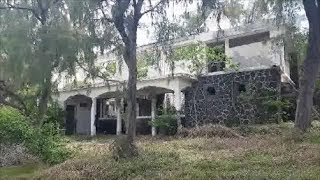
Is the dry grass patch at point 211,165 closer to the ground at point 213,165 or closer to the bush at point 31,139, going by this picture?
the ground at point 213,165

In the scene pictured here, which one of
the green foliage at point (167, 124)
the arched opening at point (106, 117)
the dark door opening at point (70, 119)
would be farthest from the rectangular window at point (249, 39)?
the dark door opening at point (70, 119)

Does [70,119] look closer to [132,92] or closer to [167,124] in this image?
[167,124]

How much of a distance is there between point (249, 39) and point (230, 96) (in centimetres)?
304

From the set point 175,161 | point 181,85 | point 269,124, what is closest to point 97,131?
point 181,85

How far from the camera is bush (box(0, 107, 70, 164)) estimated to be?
1155 cm

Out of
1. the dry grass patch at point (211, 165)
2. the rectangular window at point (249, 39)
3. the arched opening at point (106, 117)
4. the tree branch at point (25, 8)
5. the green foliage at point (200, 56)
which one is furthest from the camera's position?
the arched opening at point (106, 117)

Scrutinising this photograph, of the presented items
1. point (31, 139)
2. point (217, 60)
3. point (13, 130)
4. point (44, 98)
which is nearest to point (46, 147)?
point (31, 139)

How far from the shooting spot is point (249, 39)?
19.8 metres

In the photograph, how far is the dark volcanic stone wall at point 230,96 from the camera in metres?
17.9

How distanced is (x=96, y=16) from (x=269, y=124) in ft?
30.5

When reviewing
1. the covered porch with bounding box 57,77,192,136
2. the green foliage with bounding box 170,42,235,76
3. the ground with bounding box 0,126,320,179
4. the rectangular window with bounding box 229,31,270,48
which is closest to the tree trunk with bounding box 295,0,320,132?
the ground with bounding box 0,126,320,179

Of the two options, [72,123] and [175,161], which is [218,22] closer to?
[175,161]

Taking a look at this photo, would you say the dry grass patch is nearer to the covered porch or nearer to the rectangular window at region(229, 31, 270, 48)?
the covered porch

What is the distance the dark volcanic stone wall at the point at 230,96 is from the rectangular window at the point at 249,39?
6.13 ft
